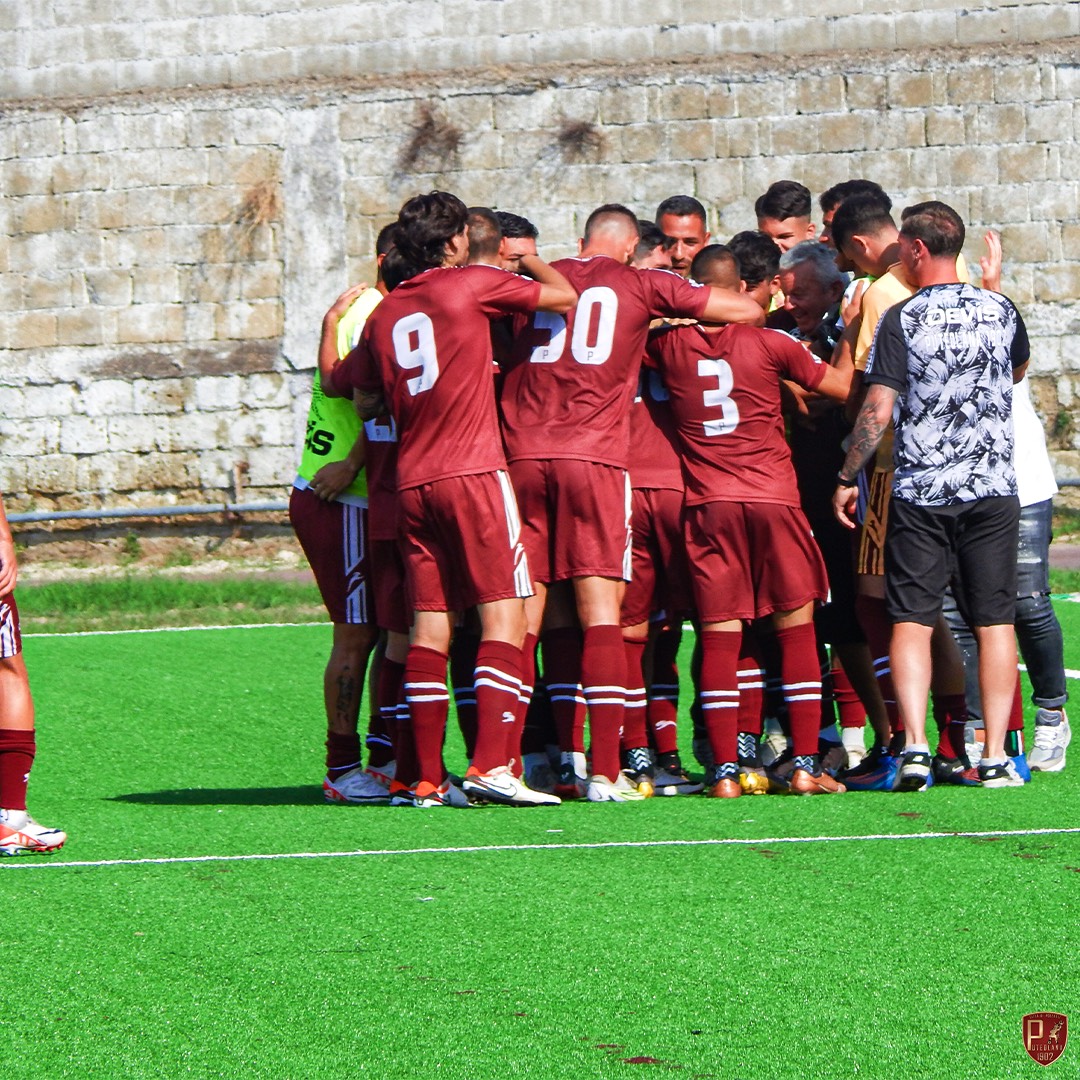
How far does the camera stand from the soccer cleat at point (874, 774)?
20.6 feet

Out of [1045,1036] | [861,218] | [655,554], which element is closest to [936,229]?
[861,218]

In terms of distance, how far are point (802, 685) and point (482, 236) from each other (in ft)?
6.61

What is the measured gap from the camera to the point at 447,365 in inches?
234

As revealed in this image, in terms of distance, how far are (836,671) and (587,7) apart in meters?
9.71

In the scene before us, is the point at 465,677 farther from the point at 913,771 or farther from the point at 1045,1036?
the point at 1045,1036

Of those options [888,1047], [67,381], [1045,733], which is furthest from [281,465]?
[888,1047]

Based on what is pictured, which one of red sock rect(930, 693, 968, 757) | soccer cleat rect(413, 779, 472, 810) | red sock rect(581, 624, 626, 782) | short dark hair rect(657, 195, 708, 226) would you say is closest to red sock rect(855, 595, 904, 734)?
red sock rect(930, 693, 968, 757)

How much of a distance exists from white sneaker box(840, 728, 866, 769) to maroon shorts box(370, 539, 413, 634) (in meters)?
2.02

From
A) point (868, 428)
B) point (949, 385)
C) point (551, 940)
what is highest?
point (949, 385)

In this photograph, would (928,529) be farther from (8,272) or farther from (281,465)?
(8,272)

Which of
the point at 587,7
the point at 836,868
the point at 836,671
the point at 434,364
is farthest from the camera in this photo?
the point at 587,7

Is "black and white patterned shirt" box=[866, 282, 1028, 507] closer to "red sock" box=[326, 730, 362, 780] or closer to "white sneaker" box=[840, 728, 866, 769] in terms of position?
"white sneaker" box=[840, 728, 866, 769]

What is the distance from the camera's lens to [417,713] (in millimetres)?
5980

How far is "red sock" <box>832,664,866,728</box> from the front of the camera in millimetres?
7387
